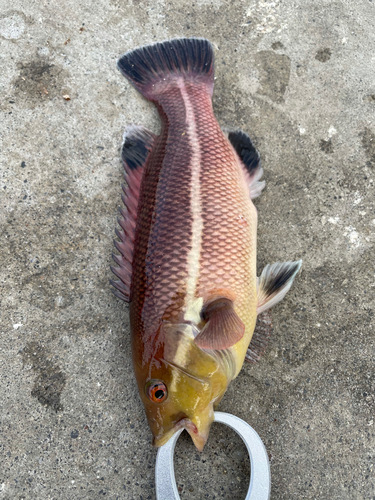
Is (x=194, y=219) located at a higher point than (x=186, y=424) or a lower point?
higher

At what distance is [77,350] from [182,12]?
2.69 meters

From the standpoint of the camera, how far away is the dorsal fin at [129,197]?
1.96m

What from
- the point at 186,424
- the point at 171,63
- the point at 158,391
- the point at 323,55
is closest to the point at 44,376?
the point at 158,391

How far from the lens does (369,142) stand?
2572mm

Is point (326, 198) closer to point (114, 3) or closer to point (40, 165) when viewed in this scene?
point (40, 165)

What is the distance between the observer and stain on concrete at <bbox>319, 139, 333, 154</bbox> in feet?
8.41

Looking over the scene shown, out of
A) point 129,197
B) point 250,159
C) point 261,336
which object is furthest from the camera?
point 250,159

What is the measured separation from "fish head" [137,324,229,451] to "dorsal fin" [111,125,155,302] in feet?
1.31

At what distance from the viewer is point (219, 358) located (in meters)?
1.79

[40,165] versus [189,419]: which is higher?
[40,165]

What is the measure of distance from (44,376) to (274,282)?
1.54m

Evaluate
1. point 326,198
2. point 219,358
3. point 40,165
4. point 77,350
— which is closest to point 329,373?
point 219,358

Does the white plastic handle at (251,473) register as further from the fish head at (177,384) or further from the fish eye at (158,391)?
the fish eye at (158,391)

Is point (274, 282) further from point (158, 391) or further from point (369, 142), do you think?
point (369, 142)
